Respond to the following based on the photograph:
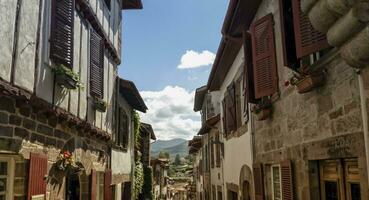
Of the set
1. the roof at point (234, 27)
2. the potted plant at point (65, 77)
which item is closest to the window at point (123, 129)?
the roof at point (234, 27)

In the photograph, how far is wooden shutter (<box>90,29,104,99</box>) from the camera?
9.54 m

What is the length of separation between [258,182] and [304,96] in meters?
3.12

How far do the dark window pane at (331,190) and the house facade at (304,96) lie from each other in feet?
0.04

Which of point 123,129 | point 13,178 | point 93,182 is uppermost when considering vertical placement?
point 123,129

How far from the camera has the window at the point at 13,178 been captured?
5.54 metres

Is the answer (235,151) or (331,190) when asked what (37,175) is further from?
(235,151)

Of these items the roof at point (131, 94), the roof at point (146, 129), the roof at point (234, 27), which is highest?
the roof at point (234, 27)

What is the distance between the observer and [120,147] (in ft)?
45.4

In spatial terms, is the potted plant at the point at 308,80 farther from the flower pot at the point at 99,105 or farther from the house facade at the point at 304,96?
the flower pot at the point at 99,105

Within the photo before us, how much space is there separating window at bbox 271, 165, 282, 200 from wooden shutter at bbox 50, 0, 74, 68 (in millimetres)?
4433

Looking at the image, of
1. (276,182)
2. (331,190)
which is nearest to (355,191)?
(331,190)

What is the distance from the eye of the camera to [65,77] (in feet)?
23.6

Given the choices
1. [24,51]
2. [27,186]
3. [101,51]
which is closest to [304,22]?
[24,51]

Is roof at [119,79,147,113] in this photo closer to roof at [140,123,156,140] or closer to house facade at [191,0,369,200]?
house facade at [191,0,369,200]
